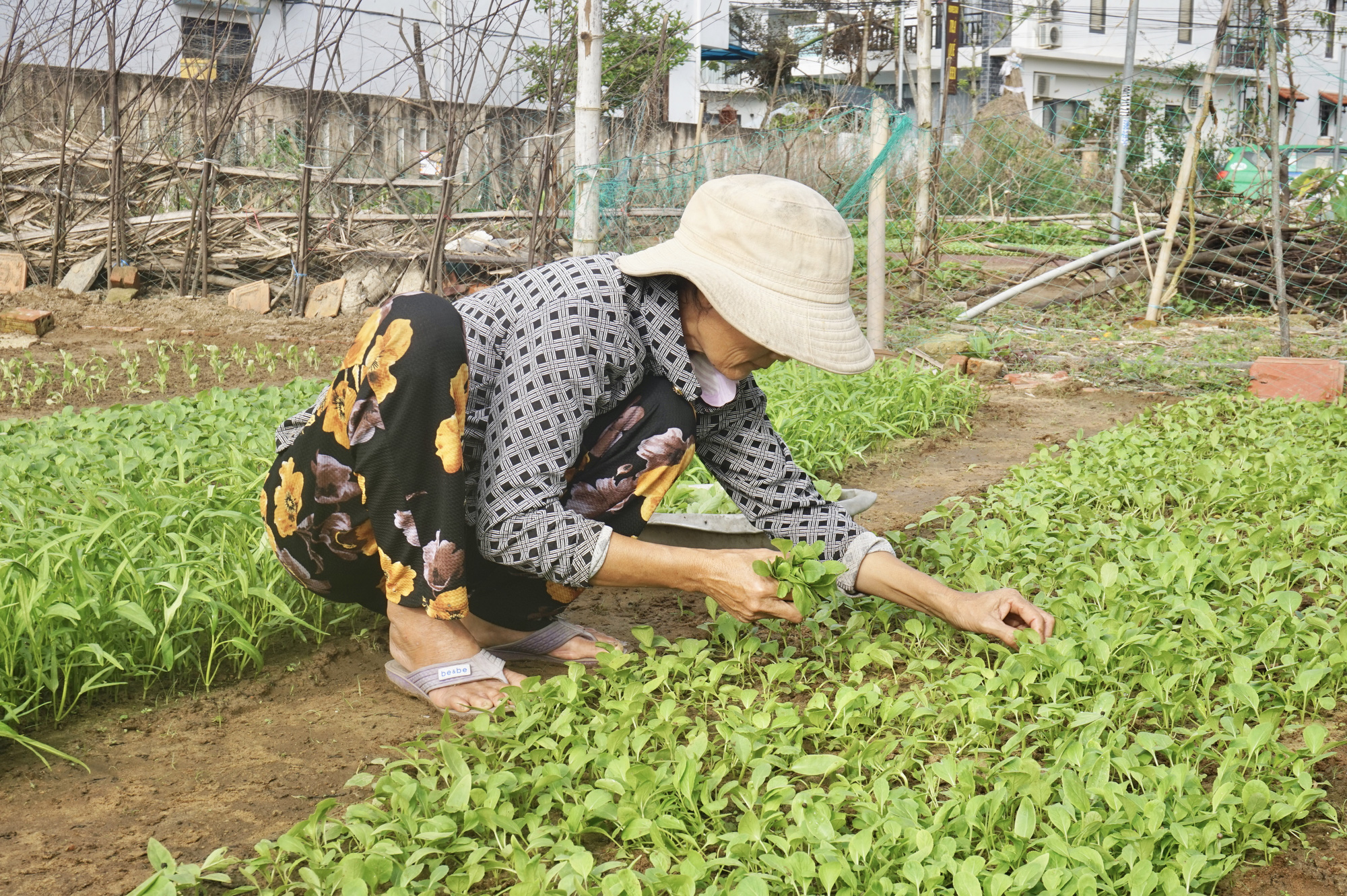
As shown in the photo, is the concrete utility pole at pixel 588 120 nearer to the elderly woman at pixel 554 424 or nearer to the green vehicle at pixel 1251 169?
the elderly woman at pixel 554 424

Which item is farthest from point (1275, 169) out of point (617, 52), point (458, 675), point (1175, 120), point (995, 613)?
point (617, 52)

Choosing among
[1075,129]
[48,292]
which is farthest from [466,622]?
[1075,129]

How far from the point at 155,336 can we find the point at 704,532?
5511 mm

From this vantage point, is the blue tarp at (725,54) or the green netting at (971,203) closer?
the green netting at (971,203)

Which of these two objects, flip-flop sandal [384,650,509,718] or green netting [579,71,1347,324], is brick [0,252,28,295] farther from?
flip-flop sandal [384,650,509,718]

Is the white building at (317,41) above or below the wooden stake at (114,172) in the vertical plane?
above

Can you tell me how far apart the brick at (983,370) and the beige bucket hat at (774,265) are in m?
4.11

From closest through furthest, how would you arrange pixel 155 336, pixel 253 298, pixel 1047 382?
pixel 1047 382, pixel 155 336, pixel 253 298

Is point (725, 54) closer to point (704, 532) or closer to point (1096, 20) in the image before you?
point (1096, 20)

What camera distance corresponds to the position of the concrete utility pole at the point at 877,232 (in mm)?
6234

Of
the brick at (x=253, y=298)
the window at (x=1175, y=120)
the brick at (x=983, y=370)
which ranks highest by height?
the window at (x=1175, y=120)

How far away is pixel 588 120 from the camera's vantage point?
242 inches

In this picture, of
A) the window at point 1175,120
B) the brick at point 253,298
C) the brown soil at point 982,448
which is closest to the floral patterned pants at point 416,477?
the brown soil at point 982,448

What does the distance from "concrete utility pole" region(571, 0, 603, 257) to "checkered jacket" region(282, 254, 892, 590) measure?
3.61 metres
